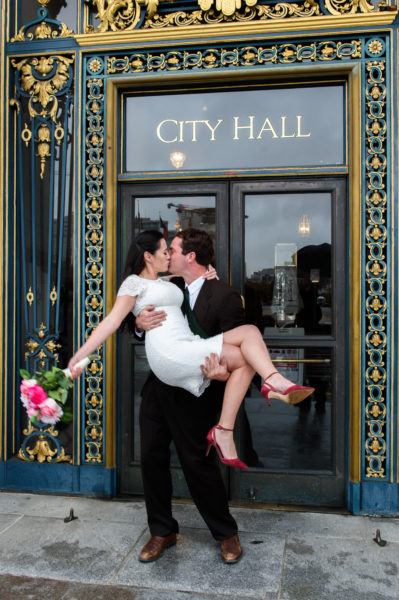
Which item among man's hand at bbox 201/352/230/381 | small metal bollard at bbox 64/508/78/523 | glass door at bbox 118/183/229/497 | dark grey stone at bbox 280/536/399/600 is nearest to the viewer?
dark grey stone at bbox 280/536/399/600

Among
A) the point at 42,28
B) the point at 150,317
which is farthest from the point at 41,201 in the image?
the point at 150,317

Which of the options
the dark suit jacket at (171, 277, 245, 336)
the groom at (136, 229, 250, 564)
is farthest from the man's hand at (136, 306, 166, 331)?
the dark suit jacket at (171, 277, 245, 336)

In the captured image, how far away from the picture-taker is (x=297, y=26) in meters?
4.33

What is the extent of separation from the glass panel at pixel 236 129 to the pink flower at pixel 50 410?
2.40 metres

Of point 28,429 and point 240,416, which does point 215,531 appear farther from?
point 28,429

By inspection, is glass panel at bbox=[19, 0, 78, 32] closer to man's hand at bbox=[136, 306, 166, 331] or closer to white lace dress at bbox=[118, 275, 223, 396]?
white lace dress at bbox=[118, 275, 223, 396]

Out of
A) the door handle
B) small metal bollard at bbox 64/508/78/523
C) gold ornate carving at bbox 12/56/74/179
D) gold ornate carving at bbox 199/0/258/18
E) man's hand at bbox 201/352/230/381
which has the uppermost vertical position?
gold ornate carving at bbox 199/0/258/18

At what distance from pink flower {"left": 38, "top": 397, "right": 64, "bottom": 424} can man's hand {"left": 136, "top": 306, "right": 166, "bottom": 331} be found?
2.45ft

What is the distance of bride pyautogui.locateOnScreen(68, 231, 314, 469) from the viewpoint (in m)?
3.36

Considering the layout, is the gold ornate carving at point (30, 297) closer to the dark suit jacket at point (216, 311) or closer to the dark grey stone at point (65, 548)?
the dark suit jacket at point (216, 311)

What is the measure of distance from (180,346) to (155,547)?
1387 mm

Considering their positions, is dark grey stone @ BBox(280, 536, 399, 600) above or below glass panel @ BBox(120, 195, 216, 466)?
below

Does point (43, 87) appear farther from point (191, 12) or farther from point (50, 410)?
point (50, 410)

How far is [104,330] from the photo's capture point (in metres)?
3.34
